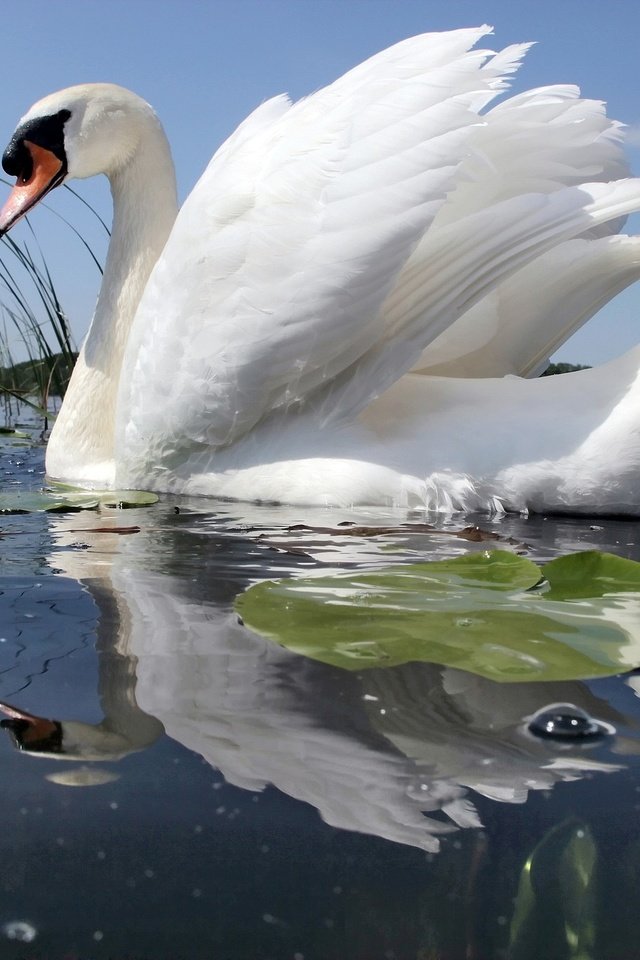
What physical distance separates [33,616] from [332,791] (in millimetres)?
935

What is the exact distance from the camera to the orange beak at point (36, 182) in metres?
4.51

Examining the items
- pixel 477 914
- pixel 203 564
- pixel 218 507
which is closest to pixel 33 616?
pixel 203 564

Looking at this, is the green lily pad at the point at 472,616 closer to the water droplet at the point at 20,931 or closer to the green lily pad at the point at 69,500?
the water droplet at the point at 20,931

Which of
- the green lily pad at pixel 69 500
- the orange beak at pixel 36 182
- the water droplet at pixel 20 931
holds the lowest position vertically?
the water droplet at pixel 20 931

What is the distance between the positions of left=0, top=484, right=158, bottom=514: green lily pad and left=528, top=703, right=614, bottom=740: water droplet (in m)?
2.31

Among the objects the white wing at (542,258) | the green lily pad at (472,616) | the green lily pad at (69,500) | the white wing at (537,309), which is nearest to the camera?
the green lily pad at (472,616)

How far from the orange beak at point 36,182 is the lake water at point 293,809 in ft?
10.2

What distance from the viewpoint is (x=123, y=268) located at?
15.0 feet

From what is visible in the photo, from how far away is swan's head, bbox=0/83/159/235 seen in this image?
14.7 feet

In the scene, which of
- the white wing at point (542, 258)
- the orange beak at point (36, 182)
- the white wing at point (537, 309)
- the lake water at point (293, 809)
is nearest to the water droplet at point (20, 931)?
the lake water at point (293, 809)

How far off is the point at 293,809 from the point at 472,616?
76 cm

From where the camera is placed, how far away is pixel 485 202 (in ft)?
10.6

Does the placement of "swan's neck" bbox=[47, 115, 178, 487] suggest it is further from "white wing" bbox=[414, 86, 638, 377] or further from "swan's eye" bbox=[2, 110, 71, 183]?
"white wing" bbox=[414, 86, 638, 377]

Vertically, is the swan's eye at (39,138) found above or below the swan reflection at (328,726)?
above
